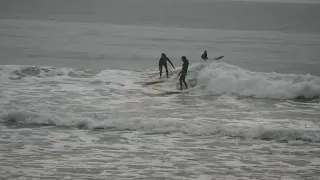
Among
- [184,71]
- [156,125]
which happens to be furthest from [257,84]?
[156,125]

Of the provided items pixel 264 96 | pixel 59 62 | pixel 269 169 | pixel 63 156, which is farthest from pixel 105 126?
pixel 59 62

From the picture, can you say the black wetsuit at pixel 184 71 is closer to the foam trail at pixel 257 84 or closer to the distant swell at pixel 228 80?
the distant swell at pixel 228 80

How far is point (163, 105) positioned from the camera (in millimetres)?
22219

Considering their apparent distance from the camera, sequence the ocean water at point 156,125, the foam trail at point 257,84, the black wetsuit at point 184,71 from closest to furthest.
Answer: the ocean water at point 156,125 < the foam trail at point 257,84 < the black wetsuit at point 184,71

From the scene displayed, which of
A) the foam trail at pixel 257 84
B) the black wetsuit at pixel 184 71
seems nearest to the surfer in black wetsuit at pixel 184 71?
→ the black wetsuit at pixel 184 71

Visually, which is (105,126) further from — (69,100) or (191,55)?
(191,55)

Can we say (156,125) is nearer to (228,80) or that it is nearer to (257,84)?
(228,80)

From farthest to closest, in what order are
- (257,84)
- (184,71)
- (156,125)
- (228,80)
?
1. (228,80)
2. (257,84)
3. (184,71)
4. (156,125)

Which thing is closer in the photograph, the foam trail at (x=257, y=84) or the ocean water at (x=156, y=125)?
the ocean water at (x=156, y=125)

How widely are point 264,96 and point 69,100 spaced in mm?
9263

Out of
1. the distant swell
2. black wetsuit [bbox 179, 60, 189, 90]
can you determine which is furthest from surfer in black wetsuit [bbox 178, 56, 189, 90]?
the distant swell

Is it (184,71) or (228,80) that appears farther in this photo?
(228,80)

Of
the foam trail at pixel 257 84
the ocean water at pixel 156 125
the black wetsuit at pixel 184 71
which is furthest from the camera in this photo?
the black wetsuit at pixel 184 71

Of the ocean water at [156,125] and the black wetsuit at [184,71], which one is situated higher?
the black wetsuit at [184,71]
